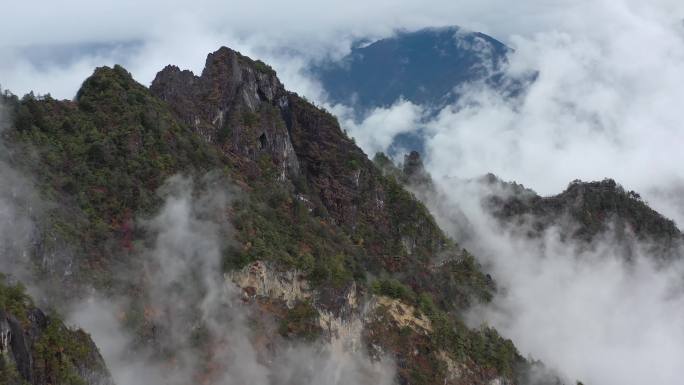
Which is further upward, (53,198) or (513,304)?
(513,304)

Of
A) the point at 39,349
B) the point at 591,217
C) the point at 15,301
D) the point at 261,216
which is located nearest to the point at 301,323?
the point at 261,216

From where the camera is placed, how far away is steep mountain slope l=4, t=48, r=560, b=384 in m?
67.2

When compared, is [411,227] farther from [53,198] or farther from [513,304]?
[53,198]

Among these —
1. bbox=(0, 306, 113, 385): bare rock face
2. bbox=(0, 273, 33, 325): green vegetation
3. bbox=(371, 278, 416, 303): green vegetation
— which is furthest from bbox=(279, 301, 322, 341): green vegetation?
bbox=(0, 273, 33, 325): green vegetation

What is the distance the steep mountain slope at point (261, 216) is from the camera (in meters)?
67.2

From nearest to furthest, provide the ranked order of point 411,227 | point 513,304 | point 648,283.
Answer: point 411,227
point 513,304
point 648,283

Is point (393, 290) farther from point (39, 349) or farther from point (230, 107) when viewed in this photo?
point (39, 349)

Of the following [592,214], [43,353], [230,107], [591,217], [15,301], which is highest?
[592,214]

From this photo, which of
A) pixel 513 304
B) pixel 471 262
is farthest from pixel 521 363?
pixel 513 304

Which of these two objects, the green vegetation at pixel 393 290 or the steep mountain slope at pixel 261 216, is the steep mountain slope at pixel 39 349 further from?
the green vegetation at pixel 393 290

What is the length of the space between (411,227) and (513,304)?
44.0 metres

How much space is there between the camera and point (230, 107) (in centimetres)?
9769

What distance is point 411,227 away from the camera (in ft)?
356

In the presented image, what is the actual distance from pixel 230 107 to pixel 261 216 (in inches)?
866
